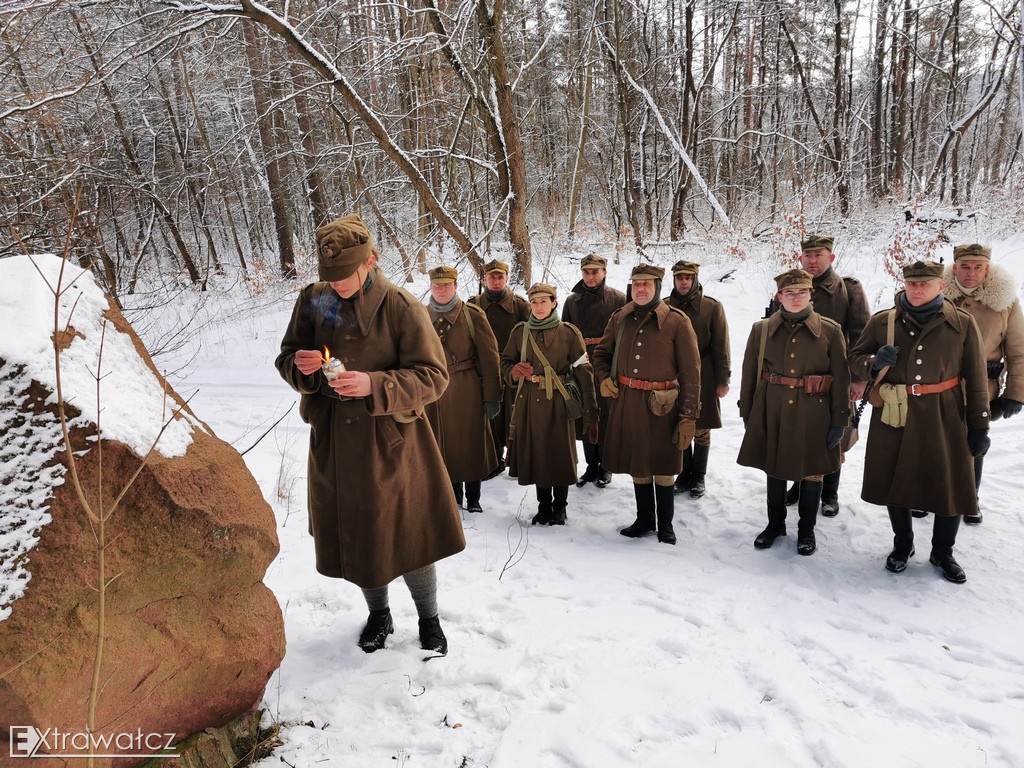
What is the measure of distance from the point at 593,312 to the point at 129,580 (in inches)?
164

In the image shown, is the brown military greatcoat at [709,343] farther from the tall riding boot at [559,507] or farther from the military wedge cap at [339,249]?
the military wedge cap at [339,249]

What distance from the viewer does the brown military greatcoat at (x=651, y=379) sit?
4.01 m

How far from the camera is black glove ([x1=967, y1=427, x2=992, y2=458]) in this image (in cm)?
343

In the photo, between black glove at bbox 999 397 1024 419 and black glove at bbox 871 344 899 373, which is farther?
black glove at bbox 999 397 1024 419

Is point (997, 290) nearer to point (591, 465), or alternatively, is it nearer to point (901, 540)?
point (901, 540)

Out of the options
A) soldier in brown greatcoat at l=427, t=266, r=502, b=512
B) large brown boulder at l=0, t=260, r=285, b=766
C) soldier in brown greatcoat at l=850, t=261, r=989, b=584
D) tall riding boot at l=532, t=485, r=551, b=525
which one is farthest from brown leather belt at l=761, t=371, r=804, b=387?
large brown boulder at l=0, t=260, r=285, b=766

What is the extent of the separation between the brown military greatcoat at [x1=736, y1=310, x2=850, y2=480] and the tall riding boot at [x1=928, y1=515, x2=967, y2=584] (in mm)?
662

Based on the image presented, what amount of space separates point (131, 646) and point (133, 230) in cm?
2277

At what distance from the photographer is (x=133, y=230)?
20.1m

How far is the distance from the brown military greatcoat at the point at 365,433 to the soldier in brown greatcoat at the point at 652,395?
1.96 meters

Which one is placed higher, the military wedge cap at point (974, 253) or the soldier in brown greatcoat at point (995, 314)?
the military wedge cap at point (974, 253)

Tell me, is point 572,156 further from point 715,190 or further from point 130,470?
point 130,470

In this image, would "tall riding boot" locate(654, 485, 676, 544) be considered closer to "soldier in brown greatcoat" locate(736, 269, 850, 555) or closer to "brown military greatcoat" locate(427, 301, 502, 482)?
"soldier in brown greatcoat" locate(736, 269, 850, 555)

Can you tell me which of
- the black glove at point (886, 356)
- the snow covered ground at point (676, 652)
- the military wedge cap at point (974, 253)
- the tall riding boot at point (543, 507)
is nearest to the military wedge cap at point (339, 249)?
the snow covered ground at point (676, 652)
